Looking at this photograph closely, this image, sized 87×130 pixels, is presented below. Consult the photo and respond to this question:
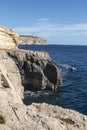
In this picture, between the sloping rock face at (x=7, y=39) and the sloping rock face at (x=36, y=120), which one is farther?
the sloping rock face at (x=7, y=39)

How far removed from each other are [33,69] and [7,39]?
37.0 ft

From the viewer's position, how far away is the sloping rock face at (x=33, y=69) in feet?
234

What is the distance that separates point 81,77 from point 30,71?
118ft

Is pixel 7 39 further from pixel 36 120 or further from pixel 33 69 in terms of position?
pixel 36 120

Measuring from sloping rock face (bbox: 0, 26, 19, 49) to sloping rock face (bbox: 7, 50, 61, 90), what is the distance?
183 cm

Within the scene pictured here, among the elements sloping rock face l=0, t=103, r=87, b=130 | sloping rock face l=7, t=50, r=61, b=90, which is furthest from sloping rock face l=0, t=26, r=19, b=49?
sloping rock face l=0, t=103, r=87, b=130

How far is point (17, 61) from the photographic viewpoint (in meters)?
70.1

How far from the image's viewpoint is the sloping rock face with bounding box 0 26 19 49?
64.0 meters

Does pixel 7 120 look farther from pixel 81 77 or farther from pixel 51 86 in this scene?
pixel 81 77

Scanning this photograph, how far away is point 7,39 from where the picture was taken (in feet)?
214

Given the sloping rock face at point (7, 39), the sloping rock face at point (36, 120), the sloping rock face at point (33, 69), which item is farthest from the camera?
the sloping rock face at point (33, 69)

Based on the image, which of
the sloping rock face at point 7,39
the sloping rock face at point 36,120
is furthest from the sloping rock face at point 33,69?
the sloping rock face at point 36,120

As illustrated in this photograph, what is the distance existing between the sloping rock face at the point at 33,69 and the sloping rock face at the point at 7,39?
1.83 meters

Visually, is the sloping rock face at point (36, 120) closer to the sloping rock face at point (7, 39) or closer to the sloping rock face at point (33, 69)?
the sloping rock face at point (7, 39)
